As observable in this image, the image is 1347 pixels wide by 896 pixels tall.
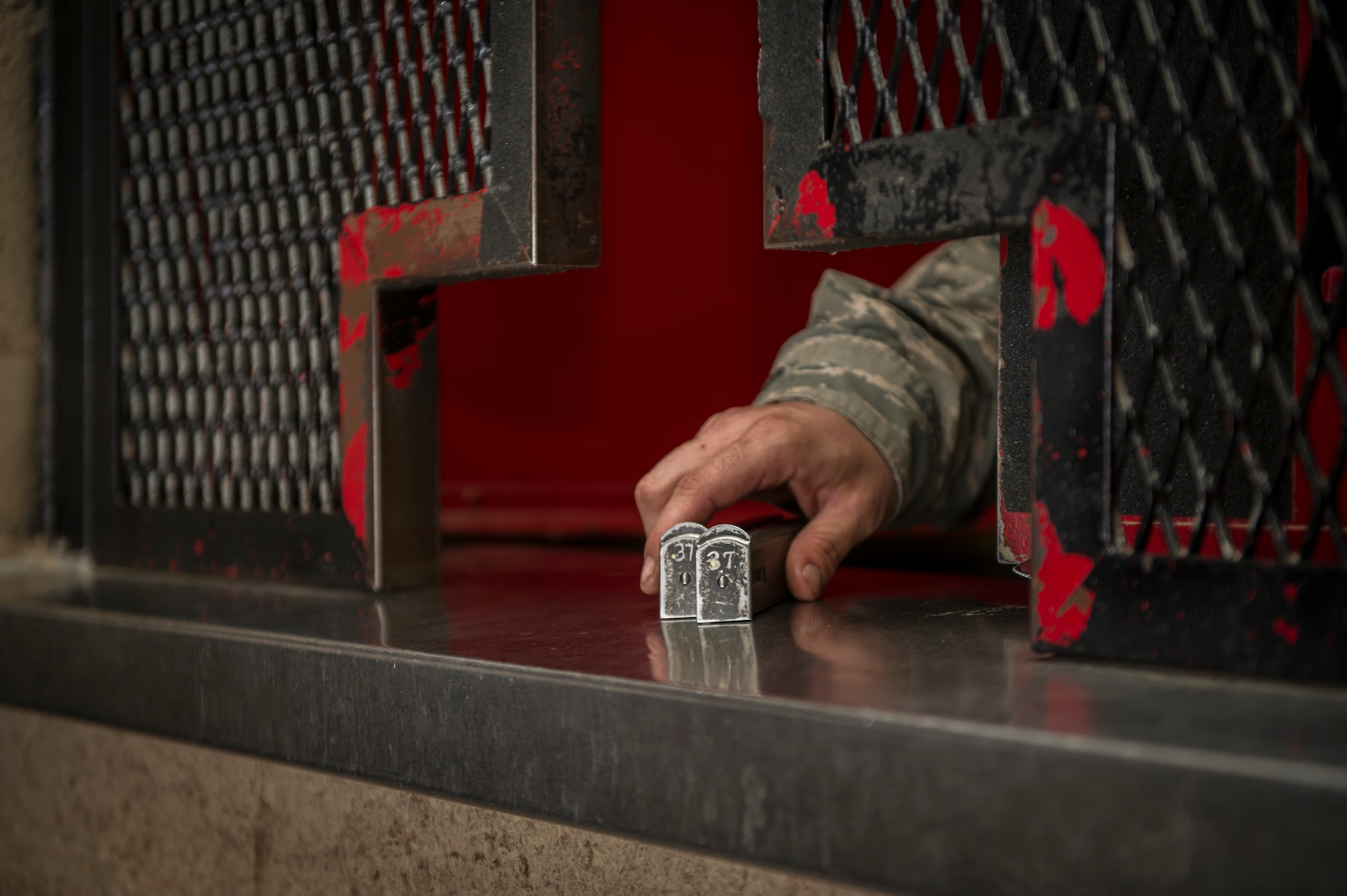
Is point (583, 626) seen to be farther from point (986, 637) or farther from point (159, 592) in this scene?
point (159, 592)

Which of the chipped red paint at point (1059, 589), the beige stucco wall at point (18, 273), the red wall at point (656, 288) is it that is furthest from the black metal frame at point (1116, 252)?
the red wall at point (656, 288)

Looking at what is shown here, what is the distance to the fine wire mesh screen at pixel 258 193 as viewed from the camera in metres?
1.06

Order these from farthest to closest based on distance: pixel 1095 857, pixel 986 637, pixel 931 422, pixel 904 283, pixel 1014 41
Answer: pixel 904 283
pixel 931 422
pixel 1014 41
pixel 986 637
pixel 1095 857

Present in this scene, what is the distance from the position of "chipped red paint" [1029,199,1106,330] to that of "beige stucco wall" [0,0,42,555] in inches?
52.6

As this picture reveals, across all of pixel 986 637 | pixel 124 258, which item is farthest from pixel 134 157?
pixel 986 637

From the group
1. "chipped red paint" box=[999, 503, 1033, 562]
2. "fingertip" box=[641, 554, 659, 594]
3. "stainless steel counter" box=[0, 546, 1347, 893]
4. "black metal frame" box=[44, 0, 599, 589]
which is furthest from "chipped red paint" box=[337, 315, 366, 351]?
"chipped red paint" box=[999, 503, 1033, 562]

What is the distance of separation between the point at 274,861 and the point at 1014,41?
42.0 inches

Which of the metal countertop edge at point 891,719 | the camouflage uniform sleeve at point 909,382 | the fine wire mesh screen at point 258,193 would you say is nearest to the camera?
the metal countertop edge at point 891,719

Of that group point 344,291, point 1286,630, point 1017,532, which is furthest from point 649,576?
point 1286,630

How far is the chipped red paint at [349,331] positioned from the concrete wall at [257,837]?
0.42 metres

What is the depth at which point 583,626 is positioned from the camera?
89 cm

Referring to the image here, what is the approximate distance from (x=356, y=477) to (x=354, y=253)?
8.7 inches

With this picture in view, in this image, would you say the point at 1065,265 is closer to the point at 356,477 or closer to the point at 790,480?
the point at 790,480

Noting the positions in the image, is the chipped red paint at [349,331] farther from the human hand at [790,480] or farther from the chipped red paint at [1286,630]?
the chipped red paint at [1286,630]
